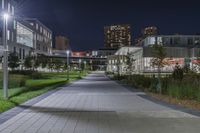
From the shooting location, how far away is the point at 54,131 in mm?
9891

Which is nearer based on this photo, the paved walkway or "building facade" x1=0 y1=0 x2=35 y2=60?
the paved walkway

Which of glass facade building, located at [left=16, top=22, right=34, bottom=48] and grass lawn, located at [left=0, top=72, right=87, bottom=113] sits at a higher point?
glass facade building, located at [left=16, top=22, right=34, bottom=48]

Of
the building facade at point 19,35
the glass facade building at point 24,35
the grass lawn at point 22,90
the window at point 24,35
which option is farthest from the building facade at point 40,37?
the grass lawn at point 22,90

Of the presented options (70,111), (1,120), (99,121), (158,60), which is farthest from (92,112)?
(158,60)

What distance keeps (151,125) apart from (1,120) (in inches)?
180

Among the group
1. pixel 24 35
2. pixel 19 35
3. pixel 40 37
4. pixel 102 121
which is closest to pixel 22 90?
pixel 102 121

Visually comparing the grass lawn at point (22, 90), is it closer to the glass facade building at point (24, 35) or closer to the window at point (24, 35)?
the glass facade building at point (24, 35)

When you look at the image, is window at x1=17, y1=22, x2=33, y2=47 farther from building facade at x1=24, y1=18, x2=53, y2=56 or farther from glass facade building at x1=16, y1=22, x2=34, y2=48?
building facade at x1=24, y1=18, x2=53, y2=56

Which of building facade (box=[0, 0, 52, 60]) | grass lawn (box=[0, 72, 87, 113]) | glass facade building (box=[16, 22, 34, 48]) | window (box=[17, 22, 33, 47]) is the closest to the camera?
grass lawn (box=[0, 72, 87, 113])

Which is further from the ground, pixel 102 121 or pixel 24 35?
pixel 24 35

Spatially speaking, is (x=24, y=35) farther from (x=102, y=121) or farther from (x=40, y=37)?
(x=102, y=121)

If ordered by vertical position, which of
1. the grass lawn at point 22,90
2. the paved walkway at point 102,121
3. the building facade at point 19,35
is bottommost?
the paved walkway at point 102,121

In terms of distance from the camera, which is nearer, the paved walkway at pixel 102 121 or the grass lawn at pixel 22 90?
the paved walkway at pixel 102 121

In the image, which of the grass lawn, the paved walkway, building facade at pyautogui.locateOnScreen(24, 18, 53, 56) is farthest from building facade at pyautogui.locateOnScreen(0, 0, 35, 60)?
the paved walkway
